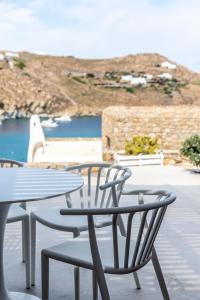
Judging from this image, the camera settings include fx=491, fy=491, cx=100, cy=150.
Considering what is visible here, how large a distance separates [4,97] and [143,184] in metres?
46.1

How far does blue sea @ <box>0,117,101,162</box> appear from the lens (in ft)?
86.4

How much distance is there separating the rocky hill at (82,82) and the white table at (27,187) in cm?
4096

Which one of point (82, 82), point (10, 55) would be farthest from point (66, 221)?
point (10, 55)

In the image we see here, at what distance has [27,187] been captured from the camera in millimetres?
2129

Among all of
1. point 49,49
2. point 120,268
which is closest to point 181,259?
point 120,268

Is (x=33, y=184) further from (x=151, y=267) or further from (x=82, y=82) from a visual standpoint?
(x=82, y=82)

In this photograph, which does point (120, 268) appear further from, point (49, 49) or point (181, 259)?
point (49, 49)

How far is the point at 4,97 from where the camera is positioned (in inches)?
1994

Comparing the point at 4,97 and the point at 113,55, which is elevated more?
the point at 113,55

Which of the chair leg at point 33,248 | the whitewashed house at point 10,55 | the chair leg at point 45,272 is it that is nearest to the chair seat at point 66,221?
the chair leg at point 33,248

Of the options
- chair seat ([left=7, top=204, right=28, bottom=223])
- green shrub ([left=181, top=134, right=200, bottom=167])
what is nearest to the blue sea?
green shrub ([left=181, top=134, right=200, bottom=167])

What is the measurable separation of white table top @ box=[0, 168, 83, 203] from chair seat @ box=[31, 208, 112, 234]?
0.76 ft

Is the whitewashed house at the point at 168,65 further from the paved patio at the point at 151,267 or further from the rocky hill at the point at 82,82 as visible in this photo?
the paved patio at the point at 151,267

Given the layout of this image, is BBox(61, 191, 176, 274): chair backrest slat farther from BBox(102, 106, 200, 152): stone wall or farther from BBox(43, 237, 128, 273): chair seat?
BBox(102, 106, 200, 152): stone wall
